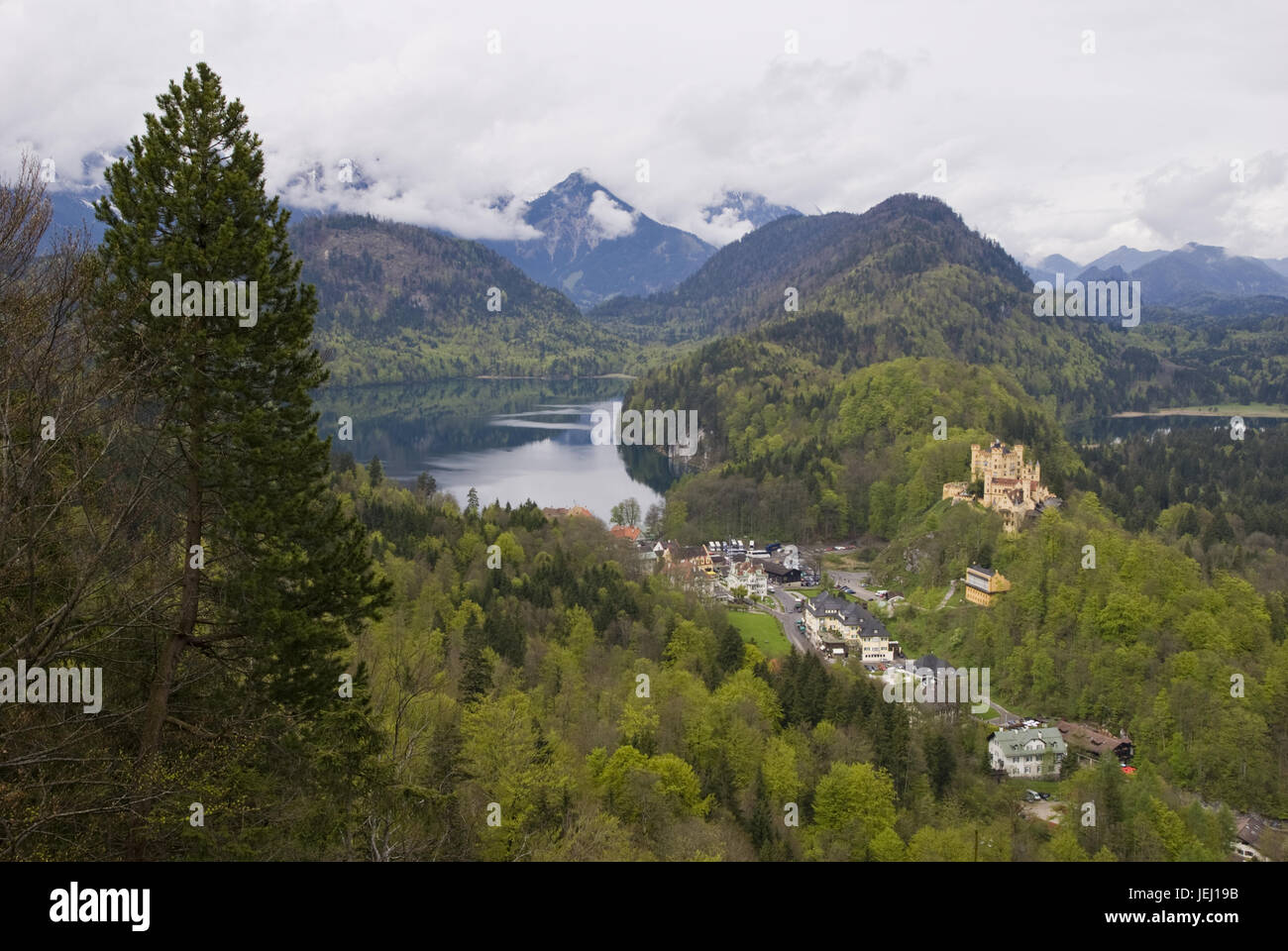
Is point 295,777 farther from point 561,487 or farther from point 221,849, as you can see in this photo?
point 561,487

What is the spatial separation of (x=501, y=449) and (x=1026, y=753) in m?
87.8

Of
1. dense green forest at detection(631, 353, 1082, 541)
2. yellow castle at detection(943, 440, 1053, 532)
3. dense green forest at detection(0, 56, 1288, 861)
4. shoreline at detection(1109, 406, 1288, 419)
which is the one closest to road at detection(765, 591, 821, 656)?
dense green forest at detection(0, 56, 1288, 861)

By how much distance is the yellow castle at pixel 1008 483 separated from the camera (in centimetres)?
5862

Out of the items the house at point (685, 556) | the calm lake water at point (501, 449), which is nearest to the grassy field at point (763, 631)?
the house at point (685, 556)

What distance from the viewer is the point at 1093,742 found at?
121ft

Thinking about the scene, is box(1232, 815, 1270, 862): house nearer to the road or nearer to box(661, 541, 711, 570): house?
the road

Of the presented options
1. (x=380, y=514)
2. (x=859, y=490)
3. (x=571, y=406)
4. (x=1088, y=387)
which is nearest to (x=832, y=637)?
(x=380, y=514)

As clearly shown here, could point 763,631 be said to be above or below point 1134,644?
below

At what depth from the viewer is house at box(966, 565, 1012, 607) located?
51219 mm

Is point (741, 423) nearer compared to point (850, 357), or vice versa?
point (741, 423)

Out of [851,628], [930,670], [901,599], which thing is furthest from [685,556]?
[930,670]

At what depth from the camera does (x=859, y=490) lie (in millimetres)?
80875

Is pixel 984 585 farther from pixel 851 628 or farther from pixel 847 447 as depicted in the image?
pixel 847 447
